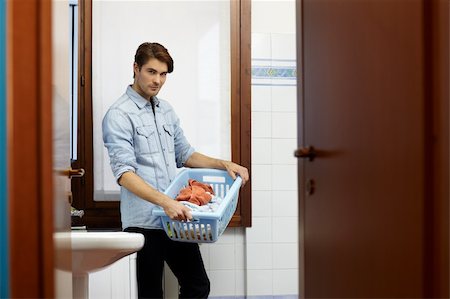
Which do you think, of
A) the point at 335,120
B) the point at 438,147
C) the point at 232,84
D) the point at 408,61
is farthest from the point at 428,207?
the point at 232,84

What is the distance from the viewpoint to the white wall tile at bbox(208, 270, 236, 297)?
3.41 metres

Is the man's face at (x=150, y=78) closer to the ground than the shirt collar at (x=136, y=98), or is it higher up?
higher up

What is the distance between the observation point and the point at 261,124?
11.3 ft

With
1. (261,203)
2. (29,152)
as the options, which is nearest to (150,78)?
(261,203)

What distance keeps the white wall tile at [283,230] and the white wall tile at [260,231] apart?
0.10ft

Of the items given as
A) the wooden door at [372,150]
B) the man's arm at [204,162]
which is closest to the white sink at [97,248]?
the wooden door at [372,150]

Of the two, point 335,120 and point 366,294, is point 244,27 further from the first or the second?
point 366,294

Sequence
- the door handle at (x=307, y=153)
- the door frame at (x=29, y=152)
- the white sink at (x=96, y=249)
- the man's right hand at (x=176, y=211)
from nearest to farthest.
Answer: the door frame at (x=29, y=152), the door handle at (x=307, y=153), the white sink at (x=96, y=249), the man's right hand at (x=176, y=211)

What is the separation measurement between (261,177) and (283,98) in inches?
18.9

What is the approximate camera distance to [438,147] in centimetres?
97

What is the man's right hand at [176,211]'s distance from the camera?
2535mm

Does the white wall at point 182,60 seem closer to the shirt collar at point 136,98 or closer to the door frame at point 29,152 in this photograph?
the shirt collar at point 136,98

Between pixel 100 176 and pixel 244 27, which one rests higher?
pixel 244 27

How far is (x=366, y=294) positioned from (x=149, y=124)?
68.2 inches
